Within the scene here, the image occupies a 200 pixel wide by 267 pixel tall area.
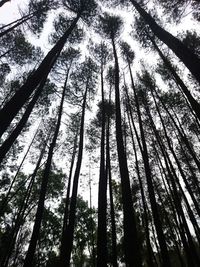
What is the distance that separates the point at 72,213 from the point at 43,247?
17521 mm

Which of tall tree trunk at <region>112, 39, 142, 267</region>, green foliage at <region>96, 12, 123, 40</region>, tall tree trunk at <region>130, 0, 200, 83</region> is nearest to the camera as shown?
tall tree trunk at <region>130, 0, 200, 83</region>

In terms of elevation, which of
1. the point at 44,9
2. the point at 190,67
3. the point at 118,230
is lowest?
the point at 190,67

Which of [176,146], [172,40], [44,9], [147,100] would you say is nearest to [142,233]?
[176,146]

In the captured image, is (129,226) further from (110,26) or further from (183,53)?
(110,26)

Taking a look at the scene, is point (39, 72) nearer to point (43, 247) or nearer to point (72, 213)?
point (72, 213)

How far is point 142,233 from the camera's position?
21.2 metres

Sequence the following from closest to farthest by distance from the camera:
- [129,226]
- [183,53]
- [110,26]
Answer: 1. [183,53]
2. [129,226]
3. [110,26]

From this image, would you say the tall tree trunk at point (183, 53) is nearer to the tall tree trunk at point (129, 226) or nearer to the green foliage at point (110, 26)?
the tall tree trunk at point (129, 226)

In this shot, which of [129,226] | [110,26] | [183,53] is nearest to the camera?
[183,53]

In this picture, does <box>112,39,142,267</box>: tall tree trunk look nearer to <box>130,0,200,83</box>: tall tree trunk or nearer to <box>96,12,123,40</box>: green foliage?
<box>130,0,200,83</box>: tall tree trunk

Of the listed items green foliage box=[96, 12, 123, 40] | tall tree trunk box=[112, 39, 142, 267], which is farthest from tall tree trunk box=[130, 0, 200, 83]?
green foliage box=[96, 12, 123, 40]

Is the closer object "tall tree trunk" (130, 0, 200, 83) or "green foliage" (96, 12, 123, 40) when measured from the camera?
"tall tree trunk" (130, 0, 200, 83)

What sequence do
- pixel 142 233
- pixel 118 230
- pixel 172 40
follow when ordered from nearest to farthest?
pixel 172 40
pixel 142 233
pixel 118 230

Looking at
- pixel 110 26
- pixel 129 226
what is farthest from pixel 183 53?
pixel 110 26
